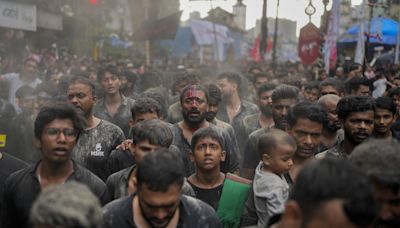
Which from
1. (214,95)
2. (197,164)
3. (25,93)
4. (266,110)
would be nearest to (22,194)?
(197,164)

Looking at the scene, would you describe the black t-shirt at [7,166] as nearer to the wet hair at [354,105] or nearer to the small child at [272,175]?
the small child at [272,175]

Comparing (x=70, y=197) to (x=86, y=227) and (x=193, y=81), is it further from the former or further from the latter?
(x=193, y=81)

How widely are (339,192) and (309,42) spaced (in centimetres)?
1358

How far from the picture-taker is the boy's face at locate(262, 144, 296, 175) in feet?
15.1

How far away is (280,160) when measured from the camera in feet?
15.1

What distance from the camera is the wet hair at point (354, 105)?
5305mm

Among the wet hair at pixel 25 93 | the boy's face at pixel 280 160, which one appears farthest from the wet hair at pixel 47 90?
the boy's face at pixel 280 160

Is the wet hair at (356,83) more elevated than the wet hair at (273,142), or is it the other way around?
the wet hair at (356,83)

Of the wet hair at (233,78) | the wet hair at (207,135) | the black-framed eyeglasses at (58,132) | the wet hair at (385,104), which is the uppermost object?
the wet hair at (233,78)

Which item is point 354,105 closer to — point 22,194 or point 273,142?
point 273,142

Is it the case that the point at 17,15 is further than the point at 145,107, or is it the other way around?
the point at 17,15

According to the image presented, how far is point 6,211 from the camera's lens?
4.20 meters

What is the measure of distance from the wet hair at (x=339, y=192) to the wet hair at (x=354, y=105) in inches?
121

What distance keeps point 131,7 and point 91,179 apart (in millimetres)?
22047
